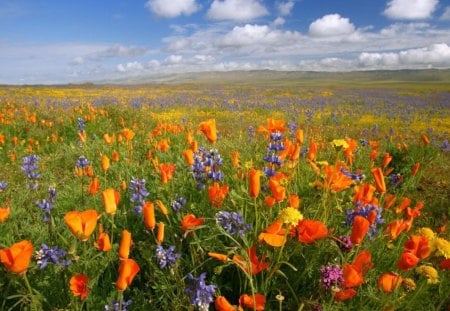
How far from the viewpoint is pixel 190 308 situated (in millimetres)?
1869

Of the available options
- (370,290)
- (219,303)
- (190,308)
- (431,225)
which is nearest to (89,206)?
(190,308)

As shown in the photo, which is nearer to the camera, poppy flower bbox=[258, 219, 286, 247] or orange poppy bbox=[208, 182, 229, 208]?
poppy flower bbox=[258, 219, 286, 247]

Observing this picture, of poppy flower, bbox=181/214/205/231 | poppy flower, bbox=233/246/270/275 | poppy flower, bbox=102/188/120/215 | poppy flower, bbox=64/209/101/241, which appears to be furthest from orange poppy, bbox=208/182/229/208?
poppy flower, bbox=64/209/101/241

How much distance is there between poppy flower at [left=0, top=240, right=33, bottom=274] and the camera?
1.49 m

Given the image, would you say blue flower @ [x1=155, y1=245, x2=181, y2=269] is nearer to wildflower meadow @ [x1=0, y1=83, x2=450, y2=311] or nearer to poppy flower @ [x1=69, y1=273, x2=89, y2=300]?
wildflower meadow @ [x1=0, y1=83, x2=450, y2=311]

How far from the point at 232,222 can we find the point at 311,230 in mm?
524

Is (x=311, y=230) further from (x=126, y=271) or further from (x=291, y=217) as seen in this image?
(x=126, y=271)

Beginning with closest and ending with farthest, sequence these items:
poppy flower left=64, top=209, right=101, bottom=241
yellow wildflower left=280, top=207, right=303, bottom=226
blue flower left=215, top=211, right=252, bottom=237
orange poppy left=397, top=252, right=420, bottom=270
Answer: orange poppy left=397, top=252, right=420, bottom=270 → poppy flower left=64, top=209, right=101, bottom=241 → yellow wildflower left=280, top=207, right=303, bottom=226 → blue flower left=215, top=211, right=252, bottom=237

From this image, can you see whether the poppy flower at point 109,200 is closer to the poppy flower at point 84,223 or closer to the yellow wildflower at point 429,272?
the poppy flower at point 84,223

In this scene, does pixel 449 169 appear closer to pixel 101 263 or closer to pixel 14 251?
pixel 101 263

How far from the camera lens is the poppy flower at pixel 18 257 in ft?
4.88

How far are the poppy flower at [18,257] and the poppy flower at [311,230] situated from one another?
48.3 inches

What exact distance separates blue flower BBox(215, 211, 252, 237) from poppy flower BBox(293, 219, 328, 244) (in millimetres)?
378

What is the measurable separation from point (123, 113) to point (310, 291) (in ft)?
29.1
